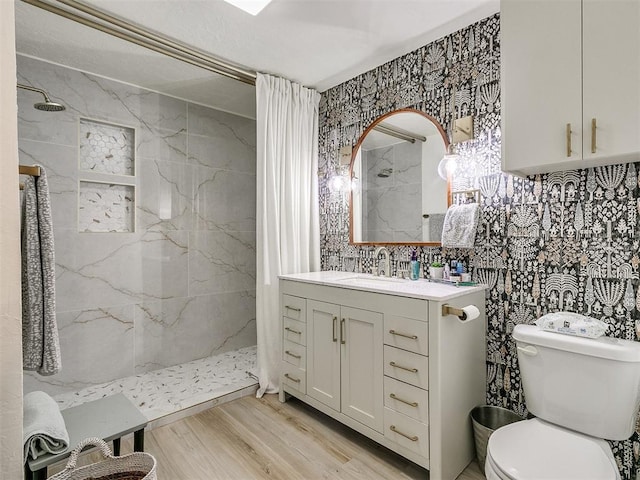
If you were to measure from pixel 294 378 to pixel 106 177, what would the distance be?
2.14 m

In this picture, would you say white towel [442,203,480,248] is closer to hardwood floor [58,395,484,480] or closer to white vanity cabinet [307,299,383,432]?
white vanity cabinet [307,299,383,432]

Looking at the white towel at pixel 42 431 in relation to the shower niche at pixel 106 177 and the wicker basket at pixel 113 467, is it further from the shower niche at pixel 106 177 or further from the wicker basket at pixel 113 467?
the shower niche at pixel 106 177

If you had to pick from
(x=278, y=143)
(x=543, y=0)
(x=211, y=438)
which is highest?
(x=543, y=0)

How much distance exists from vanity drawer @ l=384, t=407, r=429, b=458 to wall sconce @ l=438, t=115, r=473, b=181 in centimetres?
140

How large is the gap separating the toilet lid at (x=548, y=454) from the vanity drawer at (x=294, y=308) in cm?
129

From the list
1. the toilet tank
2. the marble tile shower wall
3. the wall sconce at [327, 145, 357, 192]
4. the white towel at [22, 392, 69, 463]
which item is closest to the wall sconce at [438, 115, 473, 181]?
the wall sconce at [327, 145, 357, 192]

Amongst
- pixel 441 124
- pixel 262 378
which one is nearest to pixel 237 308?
pixel 262 378

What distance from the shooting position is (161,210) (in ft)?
10.2

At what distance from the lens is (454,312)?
1649 millimetres

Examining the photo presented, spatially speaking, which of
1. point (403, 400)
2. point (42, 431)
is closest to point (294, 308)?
point (403, 400)

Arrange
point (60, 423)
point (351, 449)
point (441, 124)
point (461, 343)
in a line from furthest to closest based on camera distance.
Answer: point (441, 124), point (351, 449), point (461, 343), point (60, 423)

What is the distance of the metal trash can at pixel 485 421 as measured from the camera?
180 centimetres

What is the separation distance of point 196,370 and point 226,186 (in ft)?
5.71

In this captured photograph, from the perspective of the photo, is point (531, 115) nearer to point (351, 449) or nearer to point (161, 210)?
point (351, 449)
